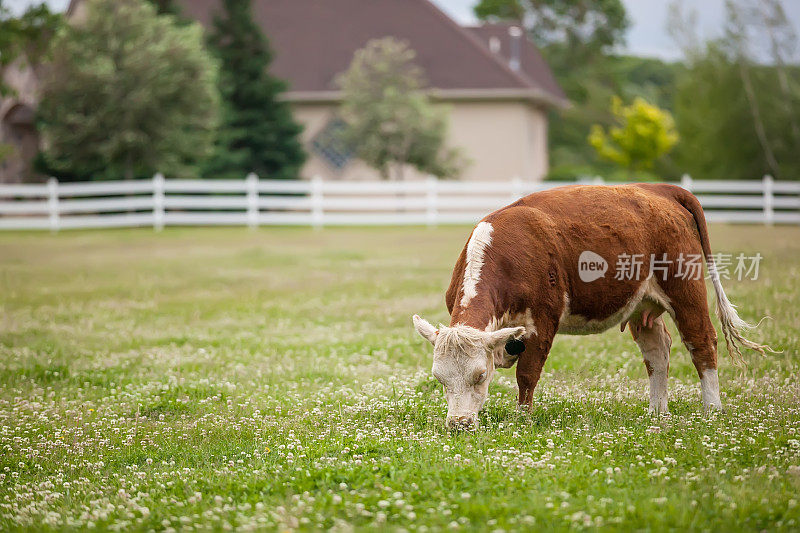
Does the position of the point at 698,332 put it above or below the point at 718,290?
below

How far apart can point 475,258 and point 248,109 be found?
2926 cm

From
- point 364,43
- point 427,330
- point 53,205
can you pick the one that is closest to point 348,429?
point 427,330

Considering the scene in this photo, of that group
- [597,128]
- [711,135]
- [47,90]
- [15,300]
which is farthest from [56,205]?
[597,128]

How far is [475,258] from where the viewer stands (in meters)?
6.77

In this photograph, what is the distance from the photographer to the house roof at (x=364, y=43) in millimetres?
36469

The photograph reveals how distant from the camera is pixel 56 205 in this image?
93.9 feet

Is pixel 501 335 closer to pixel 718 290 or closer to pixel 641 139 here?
pixel 718 290

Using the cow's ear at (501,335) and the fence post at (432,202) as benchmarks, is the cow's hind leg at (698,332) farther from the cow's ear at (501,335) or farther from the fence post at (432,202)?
the fence post at (432,202)

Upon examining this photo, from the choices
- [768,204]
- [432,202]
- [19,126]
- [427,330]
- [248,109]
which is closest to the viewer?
[427,330]

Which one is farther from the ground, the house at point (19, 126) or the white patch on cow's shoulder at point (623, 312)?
the house at point (19, 126)

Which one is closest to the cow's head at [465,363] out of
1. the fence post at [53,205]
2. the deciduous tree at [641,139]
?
the fence post at [53,205]

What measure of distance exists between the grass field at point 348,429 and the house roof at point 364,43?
2333cm

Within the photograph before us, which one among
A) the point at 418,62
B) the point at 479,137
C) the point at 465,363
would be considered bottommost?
the point at 465,363

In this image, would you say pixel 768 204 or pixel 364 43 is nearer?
pixel 768 204
